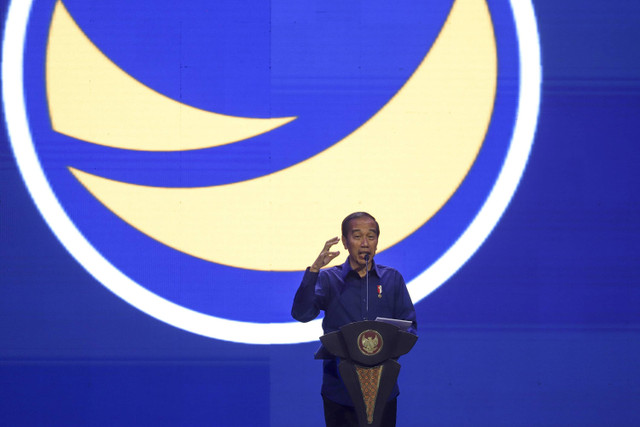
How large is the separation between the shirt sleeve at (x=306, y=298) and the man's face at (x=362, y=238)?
19cm

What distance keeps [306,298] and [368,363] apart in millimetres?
466

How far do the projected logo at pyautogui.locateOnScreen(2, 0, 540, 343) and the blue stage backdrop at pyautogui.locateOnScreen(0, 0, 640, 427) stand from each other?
0.01 metres

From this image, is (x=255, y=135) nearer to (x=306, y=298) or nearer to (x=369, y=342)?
(x=306, y=298)

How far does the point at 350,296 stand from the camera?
279 cm

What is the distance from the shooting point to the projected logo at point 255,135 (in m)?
3.58

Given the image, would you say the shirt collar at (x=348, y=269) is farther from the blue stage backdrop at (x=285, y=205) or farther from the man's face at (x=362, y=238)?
the blue stage backdrop at (x=285, y=205)

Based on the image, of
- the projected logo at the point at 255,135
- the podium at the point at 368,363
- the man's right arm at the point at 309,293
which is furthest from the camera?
the projected logo at the point at 255,135

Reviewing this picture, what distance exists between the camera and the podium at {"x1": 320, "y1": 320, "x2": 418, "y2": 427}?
2338mm

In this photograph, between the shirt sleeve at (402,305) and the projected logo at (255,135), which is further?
the projected logo at (255,135)

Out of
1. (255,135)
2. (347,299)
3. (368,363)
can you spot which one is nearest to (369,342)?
(368,363)

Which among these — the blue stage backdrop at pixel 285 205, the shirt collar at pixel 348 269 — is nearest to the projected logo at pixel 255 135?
the blue stage backdrop at pixel 285 205

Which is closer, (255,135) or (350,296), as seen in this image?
(350,296)

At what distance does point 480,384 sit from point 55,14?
3.13 m

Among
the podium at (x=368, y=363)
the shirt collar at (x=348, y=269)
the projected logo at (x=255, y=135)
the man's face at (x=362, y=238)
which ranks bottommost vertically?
the podium at (x=368, y=363)
